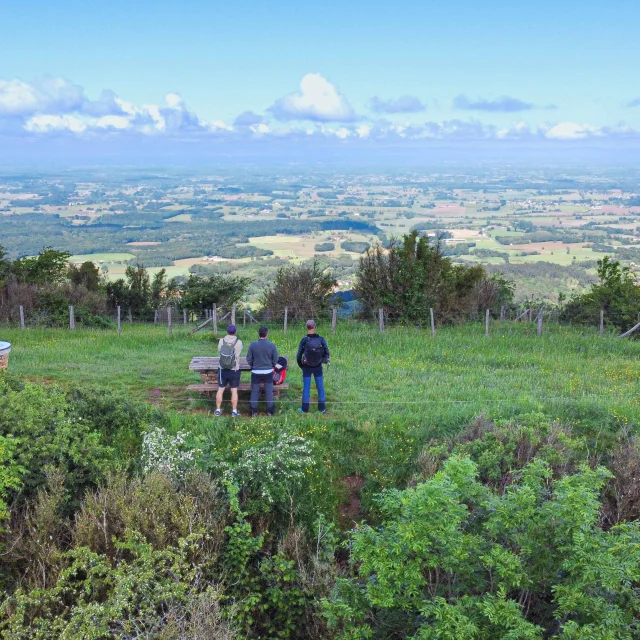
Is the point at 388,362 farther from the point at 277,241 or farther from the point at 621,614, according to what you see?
the point at 277,241

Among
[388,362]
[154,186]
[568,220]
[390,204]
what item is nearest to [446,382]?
[388,362]

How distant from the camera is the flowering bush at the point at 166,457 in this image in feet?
25.1

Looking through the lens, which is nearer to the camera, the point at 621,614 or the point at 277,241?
the point at 621,614

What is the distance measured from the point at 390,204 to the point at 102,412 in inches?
5308

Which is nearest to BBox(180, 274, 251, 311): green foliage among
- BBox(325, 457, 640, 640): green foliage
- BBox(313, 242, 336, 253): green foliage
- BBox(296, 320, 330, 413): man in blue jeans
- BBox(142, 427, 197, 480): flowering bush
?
BBox(296, 320, 330, 413): man in blue jeans

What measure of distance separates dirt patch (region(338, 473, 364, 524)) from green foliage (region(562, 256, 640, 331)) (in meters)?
20.5

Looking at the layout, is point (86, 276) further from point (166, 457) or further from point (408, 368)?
point (166, 457)

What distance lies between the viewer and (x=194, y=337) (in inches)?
725

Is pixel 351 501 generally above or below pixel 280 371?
below

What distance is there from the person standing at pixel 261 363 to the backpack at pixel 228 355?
0.27 metres

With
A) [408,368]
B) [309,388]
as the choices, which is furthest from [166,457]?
[408,368]

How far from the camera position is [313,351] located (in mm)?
10328

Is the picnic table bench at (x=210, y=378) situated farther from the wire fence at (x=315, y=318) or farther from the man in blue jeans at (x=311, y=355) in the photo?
the wire fence at (x=315, y=318)

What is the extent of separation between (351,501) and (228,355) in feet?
10.7
